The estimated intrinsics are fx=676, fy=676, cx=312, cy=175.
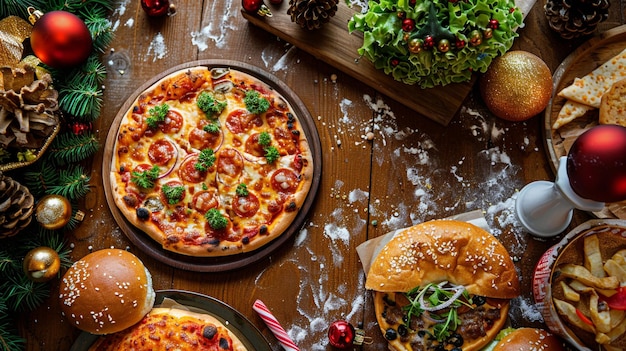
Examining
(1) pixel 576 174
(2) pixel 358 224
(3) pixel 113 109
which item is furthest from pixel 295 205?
(1) pixel 576 174

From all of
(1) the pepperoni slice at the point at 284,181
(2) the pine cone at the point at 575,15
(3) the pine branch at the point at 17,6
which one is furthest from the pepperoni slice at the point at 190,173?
(2) the pine cone at the point at 575,15

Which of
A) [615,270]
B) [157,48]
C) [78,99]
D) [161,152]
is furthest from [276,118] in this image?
[615,270]

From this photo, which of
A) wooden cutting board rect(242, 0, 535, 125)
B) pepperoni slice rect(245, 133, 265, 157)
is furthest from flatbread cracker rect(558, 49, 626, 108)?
pepperoni slice rect(245, 133, 265, 157)

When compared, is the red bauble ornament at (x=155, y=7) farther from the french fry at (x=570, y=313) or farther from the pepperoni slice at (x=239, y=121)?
the french fry at (x=570, y=313)

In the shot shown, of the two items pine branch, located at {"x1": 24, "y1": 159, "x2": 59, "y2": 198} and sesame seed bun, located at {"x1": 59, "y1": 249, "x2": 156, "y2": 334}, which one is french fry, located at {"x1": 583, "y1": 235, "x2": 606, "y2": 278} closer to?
sesame seed bun, located at {"x1": 59, "y1": 249, "x2": 156, "y2": 334}

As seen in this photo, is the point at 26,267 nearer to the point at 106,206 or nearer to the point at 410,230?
the point at 106,206

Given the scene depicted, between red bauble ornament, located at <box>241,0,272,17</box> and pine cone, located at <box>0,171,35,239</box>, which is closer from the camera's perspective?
pine cone, located at <box>0,171,35,239</box>

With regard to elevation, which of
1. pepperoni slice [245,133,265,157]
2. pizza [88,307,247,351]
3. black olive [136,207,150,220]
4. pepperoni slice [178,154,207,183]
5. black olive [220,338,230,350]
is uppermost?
pepperoni slice [245,133,265,157]
